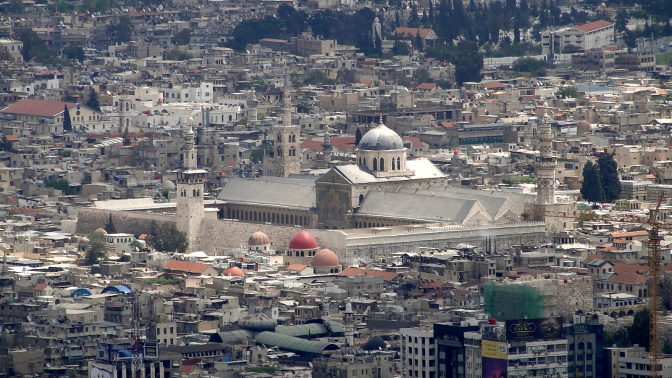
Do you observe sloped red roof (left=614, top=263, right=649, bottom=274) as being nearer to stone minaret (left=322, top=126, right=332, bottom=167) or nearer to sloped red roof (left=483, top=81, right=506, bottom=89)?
stone minaret (left=322, top=126, right=332, bottom=167)

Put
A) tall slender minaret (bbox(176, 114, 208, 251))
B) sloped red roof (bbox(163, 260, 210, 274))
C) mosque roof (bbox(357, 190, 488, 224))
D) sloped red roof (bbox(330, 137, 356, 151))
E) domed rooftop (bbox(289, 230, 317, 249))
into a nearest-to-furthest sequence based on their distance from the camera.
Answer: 1. sloped red roof (bbox(163, 260, 210, 274))
2. domed rooftop (bbox(289, 230, 317, 249))
3. mosque roof (bbox(357, 190, 488, 224))
4. tall slender minaret (bbox(176, 114, 208, 251))
5. sloped red roof (bbox(330, 137, 356, 151))

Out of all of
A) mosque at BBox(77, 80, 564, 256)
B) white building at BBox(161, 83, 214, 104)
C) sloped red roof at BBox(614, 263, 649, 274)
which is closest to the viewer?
sloped red roof at BBox(614, 263, 649, 274)

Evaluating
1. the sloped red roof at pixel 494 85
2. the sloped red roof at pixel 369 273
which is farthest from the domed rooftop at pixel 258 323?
the sloped red roof at pixel 494 85

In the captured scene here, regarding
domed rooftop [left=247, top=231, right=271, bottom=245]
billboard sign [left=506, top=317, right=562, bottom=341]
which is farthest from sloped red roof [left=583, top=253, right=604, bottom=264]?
billboard sign [left=506, top=317, right=562, bottom=341]

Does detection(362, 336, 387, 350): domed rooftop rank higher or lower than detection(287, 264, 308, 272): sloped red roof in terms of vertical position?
lower

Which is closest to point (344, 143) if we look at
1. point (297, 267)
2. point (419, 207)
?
point (419, 207)

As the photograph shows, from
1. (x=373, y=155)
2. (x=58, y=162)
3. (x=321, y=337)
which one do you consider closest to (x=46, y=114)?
(x=58, y=162)

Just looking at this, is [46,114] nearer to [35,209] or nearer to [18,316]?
[35,209]
